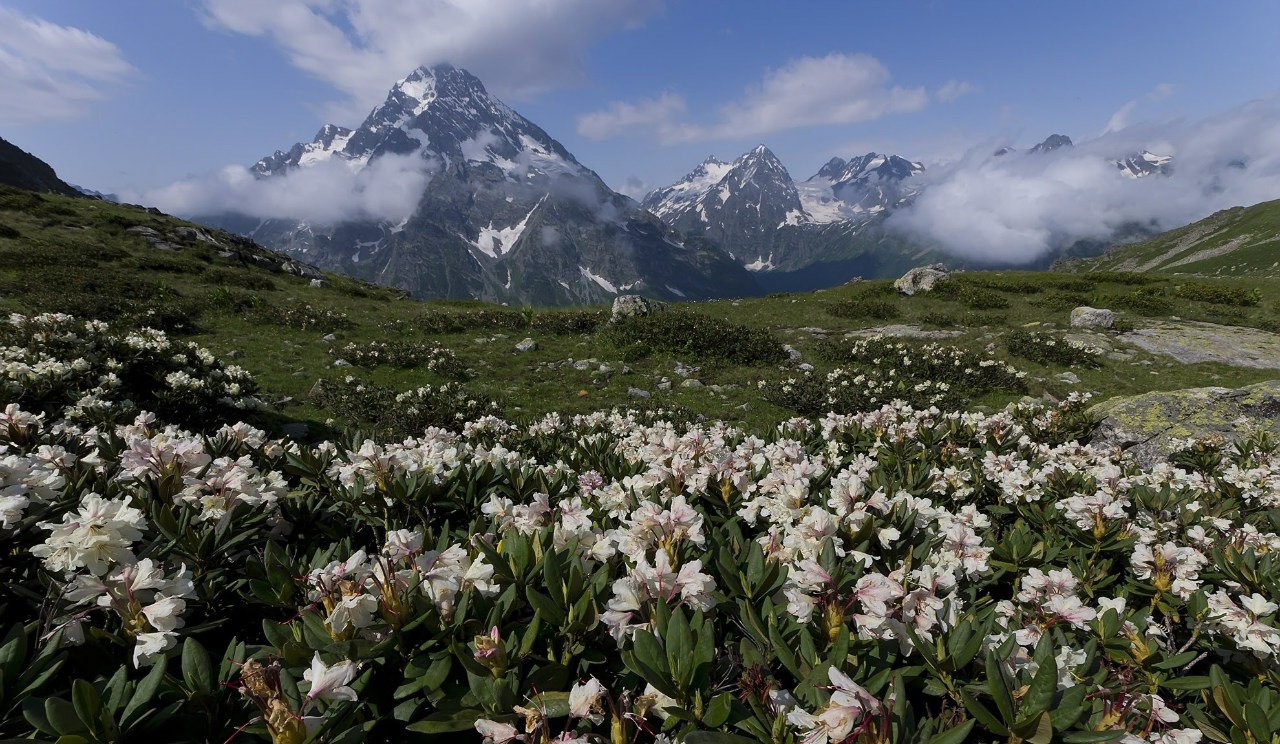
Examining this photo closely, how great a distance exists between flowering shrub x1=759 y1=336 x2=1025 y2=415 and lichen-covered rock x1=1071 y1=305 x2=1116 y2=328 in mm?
7110

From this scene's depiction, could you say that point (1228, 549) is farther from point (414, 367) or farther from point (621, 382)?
point (414, 367)

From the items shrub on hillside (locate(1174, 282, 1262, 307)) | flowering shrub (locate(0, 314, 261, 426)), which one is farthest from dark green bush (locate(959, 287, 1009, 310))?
flowering shrub (locate(0, 314, 261, 426))

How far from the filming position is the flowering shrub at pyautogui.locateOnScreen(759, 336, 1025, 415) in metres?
13.4

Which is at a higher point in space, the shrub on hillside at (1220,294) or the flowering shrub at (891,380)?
the shrub on hillside at (1220,294)

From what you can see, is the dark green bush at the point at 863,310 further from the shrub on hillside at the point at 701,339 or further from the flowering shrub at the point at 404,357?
the flowering shrub at the point at 404,357

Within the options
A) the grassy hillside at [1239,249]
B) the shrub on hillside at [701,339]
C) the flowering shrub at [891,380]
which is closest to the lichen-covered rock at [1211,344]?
the flowering shrub at [891,380]

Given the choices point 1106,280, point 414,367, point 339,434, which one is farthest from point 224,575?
point 1106,280

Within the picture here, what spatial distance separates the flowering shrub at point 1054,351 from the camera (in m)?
16.5

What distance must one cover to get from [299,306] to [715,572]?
2409 centimetres

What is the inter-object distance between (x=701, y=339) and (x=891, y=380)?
20.7 feet

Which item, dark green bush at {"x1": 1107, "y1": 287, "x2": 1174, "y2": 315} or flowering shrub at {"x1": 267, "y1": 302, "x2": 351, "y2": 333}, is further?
dark green bush at {"x1": 1107, "y1": 287, "x2": 1174, "y2": 315}

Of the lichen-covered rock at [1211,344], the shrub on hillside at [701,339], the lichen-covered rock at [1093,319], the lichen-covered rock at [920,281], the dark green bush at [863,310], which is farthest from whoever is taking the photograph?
the lichen-covered rock at [920,281]

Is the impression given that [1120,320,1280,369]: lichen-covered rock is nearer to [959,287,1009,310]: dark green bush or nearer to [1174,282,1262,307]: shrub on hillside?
[959,287,1009,310]: dark green bush

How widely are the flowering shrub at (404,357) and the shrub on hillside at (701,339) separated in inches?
228
